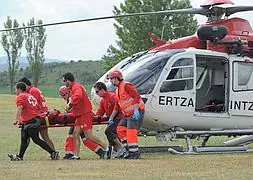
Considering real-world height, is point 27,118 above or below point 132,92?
below

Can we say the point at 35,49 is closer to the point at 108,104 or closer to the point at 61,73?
the point at 61,73

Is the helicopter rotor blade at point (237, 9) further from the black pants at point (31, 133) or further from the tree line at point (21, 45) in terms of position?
the tree line at point (21, 45)

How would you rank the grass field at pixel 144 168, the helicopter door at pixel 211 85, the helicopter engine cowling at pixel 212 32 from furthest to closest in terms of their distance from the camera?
1. the helicopter door at pixel 211 85
2. the helicopter engine cowling at pixel 212 32
3. the grass field at pixel 144 168

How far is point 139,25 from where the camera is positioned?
58.3 m

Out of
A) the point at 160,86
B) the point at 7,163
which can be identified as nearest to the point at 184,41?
the point at 160,86

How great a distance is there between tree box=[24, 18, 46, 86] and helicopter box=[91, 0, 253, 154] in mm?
72215

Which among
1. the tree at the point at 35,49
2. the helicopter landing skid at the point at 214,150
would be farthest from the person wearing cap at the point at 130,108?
the tree at the point at 35,49

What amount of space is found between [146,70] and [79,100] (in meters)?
1.90

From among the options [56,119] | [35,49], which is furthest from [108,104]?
[35,49]

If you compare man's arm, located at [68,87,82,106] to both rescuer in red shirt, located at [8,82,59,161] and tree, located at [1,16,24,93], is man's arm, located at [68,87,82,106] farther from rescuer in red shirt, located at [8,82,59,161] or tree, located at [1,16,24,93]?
tree, located at [1,16,24,93]

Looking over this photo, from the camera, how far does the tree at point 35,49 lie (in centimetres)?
8838

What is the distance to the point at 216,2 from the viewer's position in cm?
1491

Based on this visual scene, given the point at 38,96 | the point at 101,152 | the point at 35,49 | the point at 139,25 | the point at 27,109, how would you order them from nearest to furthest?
1. the point at 27,109
2. the point at 101,152
3. the point at 38,96
4. the point at 139,25
5. the point at 35,49

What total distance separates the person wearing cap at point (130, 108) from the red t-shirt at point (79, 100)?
0.62m
